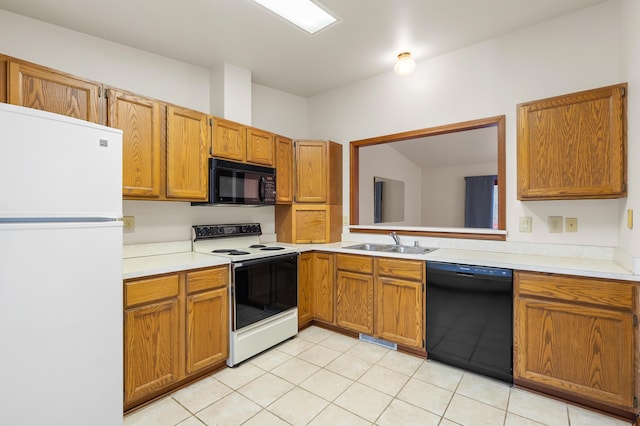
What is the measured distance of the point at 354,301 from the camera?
112 inches

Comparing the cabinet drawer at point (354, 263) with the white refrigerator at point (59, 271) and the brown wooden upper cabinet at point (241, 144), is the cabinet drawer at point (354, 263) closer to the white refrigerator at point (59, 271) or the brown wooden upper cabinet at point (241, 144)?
the brown wooden upper cabinet at point (241, 144)

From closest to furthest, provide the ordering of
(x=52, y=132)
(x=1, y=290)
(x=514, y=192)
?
(x=1, y=290)
(x=52, y=132)
(x=514, y=192)

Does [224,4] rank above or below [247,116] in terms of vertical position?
above

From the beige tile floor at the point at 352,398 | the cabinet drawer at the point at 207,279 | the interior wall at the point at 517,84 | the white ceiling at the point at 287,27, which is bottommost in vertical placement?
the beige tile floor at the point at 352,398

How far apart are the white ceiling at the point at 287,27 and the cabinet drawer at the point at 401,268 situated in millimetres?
1930

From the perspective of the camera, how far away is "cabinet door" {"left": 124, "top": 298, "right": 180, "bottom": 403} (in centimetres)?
182

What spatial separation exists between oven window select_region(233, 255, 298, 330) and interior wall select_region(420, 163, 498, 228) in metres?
4.03

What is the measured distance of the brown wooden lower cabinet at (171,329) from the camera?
A: 184 centimetres

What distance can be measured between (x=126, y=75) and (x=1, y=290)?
200cm

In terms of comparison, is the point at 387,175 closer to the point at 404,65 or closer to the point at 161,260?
the point at 404,65

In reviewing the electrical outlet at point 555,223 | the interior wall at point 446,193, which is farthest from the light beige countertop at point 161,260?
the interior wall at point 446,193

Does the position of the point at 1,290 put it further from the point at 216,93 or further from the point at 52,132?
the point at 216,93

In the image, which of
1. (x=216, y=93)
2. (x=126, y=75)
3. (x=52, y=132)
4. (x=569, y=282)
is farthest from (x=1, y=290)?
(x=569, y=282)

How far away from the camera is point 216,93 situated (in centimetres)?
303
